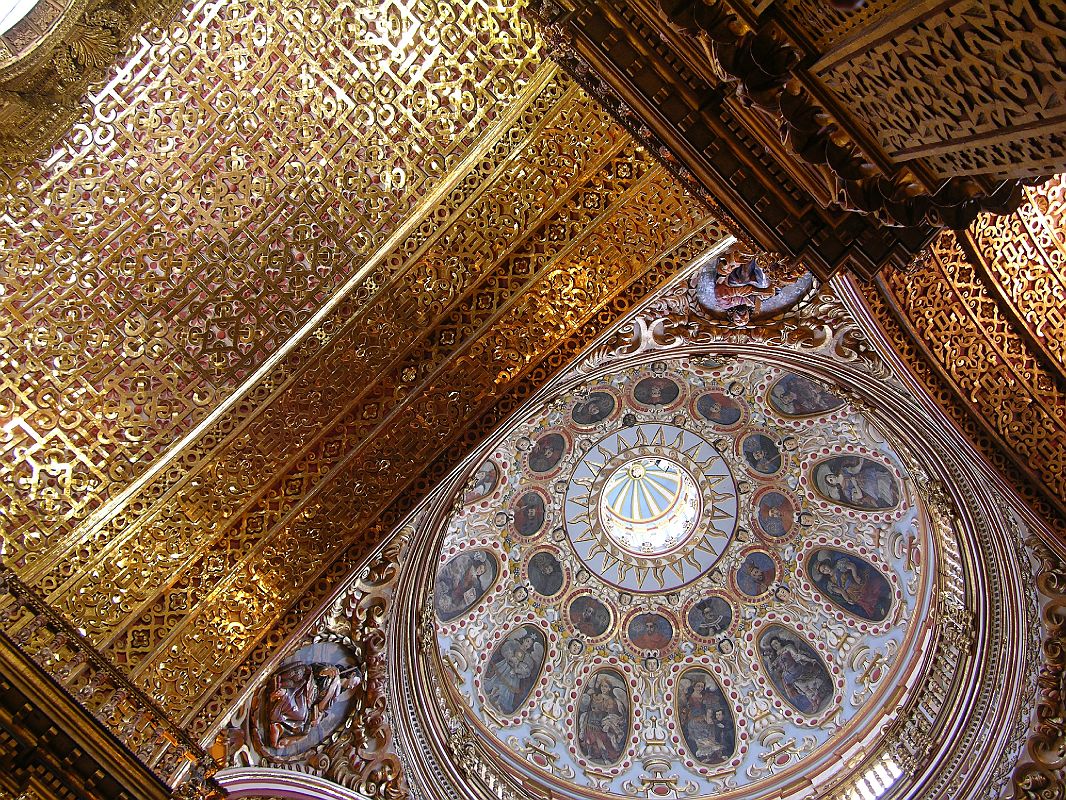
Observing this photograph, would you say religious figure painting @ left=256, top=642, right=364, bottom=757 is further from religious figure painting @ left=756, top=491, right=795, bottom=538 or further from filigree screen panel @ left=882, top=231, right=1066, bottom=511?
religious figure painting @ left=756, top=491, right=795, bottom=538

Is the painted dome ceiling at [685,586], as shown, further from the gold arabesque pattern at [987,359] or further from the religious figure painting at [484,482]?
the gold arabesque pattern at [987,359]

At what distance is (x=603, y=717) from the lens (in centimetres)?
1178

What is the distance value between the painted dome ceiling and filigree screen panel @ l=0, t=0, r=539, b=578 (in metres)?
5.01

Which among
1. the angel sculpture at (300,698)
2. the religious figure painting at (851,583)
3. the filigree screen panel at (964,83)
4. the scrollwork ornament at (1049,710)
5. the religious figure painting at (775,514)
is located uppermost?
the religious figure painting at (775,514)

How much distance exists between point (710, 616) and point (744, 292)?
23.4ft

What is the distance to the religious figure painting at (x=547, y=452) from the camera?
1184 centimetres

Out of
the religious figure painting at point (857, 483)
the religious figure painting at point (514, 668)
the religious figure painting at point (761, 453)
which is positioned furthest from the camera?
the religious figure painting at point (761, 453)

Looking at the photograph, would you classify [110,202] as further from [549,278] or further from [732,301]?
[732,301]

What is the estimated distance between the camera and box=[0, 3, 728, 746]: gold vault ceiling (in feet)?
17.8

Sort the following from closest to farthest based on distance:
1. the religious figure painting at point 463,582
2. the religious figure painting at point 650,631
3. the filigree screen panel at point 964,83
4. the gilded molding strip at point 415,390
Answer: the filigree screen panel at point 964,83
the gilded molding strip at point 415,390
the religious figure painting at point 463,582
the religious figure painting at point 650,631

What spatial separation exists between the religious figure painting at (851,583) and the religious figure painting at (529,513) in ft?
14.3

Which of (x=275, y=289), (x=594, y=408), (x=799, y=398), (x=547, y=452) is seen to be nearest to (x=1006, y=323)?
(x=275, y=289)

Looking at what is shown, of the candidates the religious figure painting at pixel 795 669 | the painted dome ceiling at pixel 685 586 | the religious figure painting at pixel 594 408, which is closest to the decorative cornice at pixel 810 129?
the painted dome ceiling at pixel 685 586

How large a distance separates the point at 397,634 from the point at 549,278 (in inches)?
179
